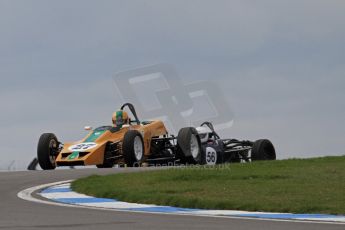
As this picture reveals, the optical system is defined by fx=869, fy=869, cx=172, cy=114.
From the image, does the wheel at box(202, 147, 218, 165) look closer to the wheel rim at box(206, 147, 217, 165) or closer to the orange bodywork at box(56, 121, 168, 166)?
the wheel rim at box(206, 147, 217, 165)

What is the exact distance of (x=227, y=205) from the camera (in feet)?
43.9

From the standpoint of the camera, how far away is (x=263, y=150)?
30156mm

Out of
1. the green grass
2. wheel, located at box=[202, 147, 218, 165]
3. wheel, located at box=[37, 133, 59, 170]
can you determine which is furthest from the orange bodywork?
the green grass

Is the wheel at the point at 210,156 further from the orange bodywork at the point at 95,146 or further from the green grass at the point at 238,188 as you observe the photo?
the green grass at the point at 238,188

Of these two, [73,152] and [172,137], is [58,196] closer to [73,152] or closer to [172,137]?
[73,152]

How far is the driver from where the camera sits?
27859 mm

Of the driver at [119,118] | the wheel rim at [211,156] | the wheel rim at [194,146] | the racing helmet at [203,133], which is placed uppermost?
the driver at [119,118]

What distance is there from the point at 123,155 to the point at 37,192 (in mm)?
9291

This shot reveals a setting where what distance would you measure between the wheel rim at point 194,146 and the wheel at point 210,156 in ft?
2.29

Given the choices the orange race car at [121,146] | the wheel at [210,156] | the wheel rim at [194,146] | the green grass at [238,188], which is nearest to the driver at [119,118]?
the orange race car at [121,146]

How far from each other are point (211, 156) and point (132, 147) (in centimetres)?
505

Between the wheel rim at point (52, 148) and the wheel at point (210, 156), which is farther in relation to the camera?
the wheel at point (210, 156)

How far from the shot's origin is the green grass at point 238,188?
528 inches

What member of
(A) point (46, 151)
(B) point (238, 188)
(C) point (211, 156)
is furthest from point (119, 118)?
(B) point (238, 188)
